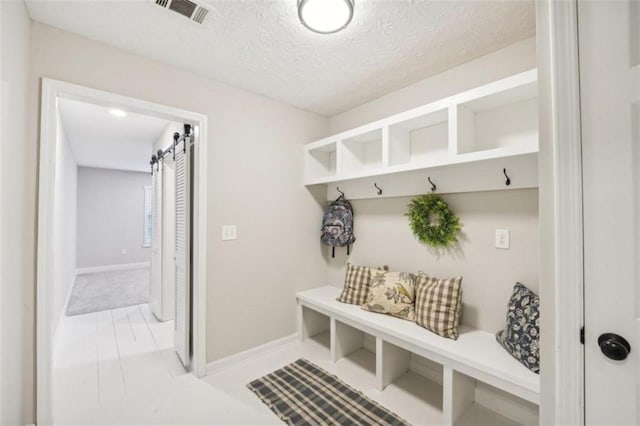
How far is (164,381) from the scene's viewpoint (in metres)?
2.19

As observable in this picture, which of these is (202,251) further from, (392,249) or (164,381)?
(392,249)

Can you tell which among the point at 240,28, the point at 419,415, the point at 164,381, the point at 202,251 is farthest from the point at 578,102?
the point at 164,381

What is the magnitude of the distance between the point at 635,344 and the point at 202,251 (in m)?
2.29

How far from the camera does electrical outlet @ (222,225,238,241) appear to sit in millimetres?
2283

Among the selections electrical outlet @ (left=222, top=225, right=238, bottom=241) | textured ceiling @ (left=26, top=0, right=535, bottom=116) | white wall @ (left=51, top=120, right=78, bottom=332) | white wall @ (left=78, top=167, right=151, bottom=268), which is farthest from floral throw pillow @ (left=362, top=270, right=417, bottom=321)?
white wall @ (left=78, top=167, right=151, bottom=268)

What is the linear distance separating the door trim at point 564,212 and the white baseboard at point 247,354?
213cm

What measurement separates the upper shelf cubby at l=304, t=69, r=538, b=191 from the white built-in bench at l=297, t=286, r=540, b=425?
1.05 meters

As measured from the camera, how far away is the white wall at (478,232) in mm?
1679

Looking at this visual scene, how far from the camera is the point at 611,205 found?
2.72ft

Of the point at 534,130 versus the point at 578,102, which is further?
the point at 534,130

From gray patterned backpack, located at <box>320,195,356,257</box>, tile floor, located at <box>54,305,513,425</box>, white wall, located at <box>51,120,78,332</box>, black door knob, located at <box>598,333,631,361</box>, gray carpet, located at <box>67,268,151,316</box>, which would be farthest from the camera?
gray carpet, located at <box>67,268,151,316</box>

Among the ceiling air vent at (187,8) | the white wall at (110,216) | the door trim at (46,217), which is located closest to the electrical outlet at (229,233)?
the door trim at (46,217)

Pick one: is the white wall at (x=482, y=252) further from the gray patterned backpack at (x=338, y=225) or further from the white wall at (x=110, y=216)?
the white wall at (x=110, y=216)

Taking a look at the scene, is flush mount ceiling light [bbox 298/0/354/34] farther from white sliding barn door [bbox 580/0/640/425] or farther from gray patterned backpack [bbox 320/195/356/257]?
gray patterned backpack [bbox 320/195/356/257]
